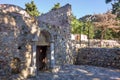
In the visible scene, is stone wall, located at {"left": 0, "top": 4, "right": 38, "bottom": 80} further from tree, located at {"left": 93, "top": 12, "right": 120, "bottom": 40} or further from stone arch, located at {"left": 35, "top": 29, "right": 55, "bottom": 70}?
tree, located at {"left": 93, "top": 12, "right": 120, "bottom": 40}

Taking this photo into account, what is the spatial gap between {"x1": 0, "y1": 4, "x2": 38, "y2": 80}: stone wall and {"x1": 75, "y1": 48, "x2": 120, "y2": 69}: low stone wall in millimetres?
7356

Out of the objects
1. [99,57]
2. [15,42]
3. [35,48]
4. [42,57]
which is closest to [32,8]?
[99,57]

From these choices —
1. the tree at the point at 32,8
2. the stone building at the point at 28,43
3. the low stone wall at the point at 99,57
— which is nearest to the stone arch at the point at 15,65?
the stone building at the point at 28,43

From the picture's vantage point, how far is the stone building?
33.2 feet

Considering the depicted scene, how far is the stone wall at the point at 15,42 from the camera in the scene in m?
9.99

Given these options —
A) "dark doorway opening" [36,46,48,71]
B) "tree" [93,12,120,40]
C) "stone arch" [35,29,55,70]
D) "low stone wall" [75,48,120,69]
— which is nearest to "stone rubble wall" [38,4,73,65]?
"stone arch" [35,29,55,70]

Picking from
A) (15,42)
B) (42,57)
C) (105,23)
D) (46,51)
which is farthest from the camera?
(105,23)

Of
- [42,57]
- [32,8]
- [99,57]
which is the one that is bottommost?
[99,57]

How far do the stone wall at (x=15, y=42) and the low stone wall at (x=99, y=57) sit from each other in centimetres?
736

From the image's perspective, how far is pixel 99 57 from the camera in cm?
1761

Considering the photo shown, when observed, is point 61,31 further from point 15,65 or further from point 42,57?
point 15,65

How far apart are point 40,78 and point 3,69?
228 centimetres

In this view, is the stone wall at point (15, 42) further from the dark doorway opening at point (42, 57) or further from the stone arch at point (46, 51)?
the dark doorway opening at point (42, 57)

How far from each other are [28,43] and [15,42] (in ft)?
3.41
